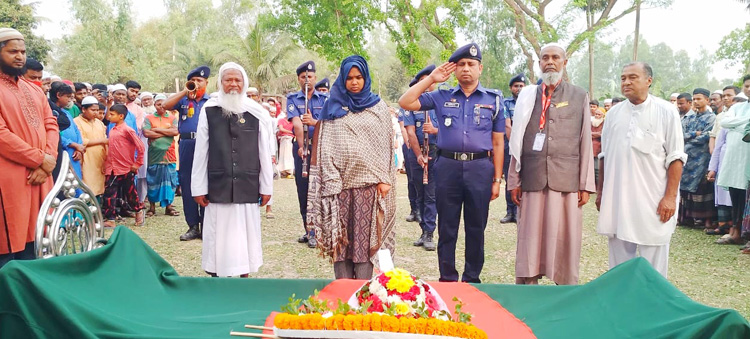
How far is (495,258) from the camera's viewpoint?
633 cm

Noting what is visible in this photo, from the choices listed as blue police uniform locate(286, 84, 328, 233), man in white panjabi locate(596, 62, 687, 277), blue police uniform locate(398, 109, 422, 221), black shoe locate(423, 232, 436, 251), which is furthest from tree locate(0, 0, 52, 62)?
man in white panjabi locate(596, 62, 687, 277)

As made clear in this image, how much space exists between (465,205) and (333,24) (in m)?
11.5

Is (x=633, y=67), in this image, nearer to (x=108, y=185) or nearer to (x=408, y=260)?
(x=408, y=260)

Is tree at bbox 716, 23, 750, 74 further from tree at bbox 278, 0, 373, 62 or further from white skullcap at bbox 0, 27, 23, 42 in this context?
white skullcap at bbox 0, 27, 23, 42

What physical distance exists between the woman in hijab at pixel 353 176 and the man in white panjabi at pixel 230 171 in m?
0.53

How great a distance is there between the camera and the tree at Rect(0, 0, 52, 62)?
2005cm

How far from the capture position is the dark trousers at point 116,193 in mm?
7801

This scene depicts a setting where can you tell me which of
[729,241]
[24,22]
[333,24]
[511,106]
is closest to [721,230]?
[729,241]

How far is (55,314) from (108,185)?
5838 millimetres

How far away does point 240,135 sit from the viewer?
466cm

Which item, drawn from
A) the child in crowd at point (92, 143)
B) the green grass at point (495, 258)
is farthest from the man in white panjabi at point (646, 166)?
the child in crowd at point (92, 143)

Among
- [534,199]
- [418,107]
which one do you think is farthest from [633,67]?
[418,107]

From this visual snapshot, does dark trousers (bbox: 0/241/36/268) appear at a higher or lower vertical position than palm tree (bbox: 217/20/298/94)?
lower


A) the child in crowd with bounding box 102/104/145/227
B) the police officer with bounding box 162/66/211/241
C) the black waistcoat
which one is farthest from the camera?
the child in crowd with bounding box 102/104/145/227
